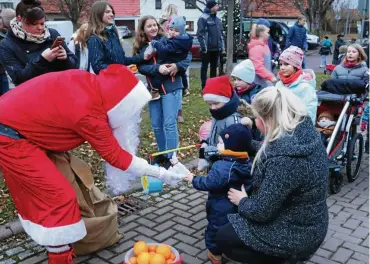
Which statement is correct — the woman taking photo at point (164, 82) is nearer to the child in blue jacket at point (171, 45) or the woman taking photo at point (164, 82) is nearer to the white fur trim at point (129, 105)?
the child in blue jacket at point (171, 45)

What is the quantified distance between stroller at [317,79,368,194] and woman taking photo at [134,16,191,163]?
1655 mm

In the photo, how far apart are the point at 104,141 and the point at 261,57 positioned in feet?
13.0

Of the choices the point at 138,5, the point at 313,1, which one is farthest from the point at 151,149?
the point at 138,5

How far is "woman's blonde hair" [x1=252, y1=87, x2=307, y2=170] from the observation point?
2445 millimetres

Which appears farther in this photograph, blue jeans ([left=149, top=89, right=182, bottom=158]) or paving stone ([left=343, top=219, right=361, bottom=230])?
blue jeans ([left=149, top=89, right=182, bottom=158])

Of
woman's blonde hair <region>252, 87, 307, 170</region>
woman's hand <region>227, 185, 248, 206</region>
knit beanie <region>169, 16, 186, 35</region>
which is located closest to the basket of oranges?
woman's hand <region>227, 185, 248, 206</region>

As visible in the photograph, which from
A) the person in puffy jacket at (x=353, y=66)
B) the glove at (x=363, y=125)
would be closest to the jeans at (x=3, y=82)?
the person in puffy jacket at (x=353, y=66)

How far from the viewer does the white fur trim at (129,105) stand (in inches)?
109

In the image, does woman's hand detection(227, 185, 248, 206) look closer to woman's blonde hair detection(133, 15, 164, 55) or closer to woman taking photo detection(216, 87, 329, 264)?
woman taking photo detection(216, 87, 329, 264)

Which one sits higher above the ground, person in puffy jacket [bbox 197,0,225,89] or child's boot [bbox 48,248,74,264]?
person in puffy jacket [bbox 197,0,225,89]

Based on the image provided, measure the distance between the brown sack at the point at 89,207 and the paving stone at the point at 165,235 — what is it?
0.33m

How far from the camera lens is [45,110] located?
267cm

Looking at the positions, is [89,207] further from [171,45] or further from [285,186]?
[171,45]

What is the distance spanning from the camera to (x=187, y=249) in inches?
141
